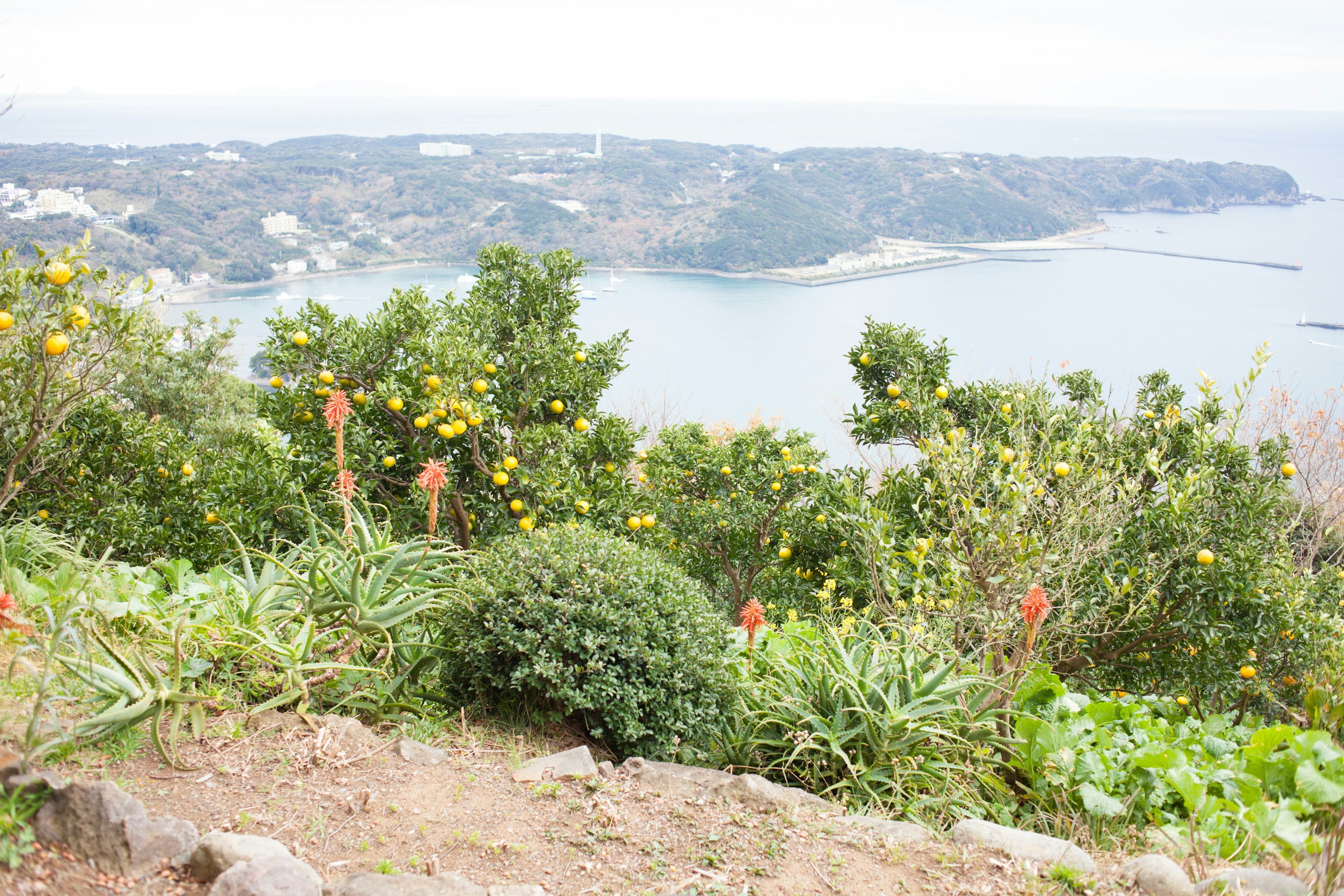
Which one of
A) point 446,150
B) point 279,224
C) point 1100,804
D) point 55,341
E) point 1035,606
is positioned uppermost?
point 446,150

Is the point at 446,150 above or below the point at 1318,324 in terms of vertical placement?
above

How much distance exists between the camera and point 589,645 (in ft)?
7.36

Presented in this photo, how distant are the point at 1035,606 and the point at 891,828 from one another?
2.51 ft

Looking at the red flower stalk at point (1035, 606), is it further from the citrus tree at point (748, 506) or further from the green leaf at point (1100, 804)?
the citrus tree at point (748, 506)

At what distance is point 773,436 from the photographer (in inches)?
202

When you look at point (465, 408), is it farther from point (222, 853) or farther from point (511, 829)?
point (222, 853)

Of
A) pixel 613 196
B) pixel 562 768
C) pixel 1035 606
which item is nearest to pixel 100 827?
pixel 562 768

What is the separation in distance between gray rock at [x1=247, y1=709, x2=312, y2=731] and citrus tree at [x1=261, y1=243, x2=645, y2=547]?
4.51 feet

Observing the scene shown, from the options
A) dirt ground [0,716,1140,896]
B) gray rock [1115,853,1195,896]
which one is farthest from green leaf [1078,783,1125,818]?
dirt ground [0,716,1140,896]

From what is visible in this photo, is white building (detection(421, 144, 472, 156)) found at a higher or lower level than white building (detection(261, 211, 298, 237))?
higher

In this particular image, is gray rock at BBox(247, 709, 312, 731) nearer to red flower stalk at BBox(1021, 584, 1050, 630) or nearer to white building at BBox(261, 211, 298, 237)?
red flower stalk at BBox(1021, 584, 1050, 630)

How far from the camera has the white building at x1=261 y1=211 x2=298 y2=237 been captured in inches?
1057

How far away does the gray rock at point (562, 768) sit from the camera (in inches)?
81.0

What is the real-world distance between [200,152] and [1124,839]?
46.3 metres
